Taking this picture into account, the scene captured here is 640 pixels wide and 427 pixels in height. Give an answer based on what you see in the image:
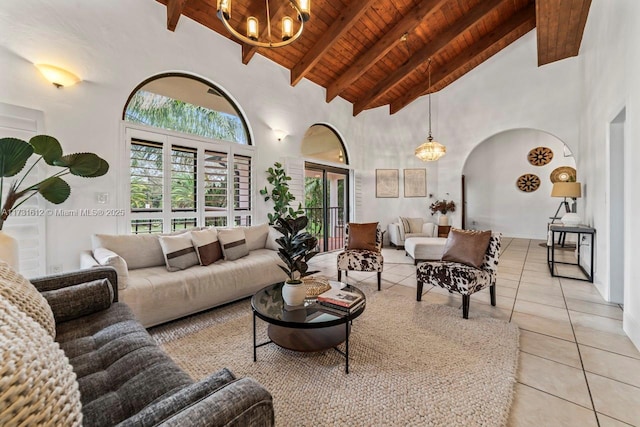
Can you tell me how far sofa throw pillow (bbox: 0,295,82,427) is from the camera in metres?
0.45

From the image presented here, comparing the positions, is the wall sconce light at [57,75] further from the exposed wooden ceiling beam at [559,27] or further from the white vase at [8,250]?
the exposed wooden ceiling beam at [559,27]

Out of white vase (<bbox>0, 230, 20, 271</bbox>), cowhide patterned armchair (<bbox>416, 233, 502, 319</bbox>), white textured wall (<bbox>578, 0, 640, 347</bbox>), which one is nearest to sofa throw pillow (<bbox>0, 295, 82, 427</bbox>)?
white vase (<bbox>0, 230, 20, 271</bbox>)

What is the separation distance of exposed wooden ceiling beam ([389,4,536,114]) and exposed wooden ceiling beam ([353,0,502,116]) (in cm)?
96

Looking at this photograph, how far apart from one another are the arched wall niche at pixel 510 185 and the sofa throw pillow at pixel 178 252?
282 inches


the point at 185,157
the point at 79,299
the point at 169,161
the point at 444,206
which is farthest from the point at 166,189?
the point at 444,206

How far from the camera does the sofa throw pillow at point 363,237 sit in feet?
12.5

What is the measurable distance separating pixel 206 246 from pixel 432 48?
5.31 meters

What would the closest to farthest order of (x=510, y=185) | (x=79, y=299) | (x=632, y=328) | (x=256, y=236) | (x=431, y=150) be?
(x=79, y=299)
(x=632, y=328)
(x=256, y=236)
(x=431, y=150)
(x=510, y=185)

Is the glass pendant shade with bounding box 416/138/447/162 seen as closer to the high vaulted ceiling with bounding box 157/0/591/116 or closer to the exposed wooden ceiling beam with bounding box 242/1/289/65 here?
the high vaulted ceiling with bounding box 157/0/591/116

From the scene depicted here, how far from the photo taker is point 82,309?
1646 millimetres

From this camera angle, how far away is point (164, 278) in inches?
97.3

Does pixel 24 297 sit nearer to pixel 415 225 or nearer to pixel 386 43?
pixel 386 43

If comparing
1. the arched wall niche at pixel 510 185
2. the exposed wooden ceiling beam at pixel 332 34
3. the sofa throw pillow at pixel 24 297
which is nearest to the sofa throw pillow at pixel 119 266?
the sofa throw pillow at pixel 24 297

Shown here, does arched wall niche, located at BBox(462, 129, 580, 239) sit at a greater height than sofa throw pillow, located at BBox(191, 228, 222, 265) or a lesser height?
greater
